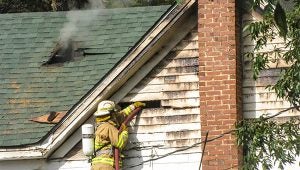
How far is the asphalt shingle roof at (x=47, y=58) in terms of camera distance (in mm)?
10203

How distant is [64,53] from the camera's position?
11.5 metres

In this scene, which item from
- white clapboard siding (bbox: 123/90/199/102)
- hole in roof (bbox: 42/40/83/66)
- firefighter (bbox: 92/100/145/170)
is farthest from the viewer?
hole in roof (bbox: 42/40/83/66)

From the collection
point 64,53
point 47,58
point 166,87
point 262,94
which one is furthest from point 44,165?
point 262,94

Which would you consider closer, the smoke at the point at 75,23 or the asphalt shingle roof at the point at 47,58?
the asphalt shingle roof at the point at 47,58

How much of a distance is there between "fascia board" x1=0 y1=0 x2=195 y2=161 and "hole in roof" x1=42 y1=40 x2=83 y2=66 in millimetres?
1736

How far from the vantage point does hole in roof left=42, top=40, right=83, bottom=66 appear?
37.1 ft

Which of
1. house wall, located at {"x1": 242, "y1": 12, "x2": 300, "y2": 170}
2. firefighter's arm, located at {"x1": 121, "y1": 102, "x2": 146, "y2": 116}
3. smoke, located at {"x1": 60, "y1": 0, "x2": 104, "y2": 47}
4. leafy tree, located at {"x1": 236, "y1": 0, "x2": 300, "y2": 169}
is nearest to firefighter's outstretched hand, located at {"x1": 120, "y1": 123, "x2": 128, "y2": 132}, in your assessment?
firefighter's arm, located at {"x1": 121, "y1": 102, "x2": 146, "y2": 116}

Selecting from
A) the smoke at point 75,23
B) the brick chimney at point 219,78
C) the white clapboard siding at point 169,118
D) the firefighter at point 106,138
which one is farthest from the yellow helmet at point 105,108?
the smoke at point 75,23

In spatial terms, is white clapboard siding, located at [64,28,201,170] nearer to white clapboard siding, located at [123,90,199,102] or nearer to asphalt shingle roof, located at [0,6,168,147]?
white clapboard siding, located at [123,90,199,102]

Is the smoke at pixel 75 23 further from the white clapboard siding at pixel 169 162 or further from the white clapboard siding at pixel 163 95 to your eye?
the white clapboard siding at pixel 169 162

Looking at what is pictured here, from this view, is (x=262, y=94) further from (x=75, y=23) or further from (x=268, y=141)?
(x=75, y=23)

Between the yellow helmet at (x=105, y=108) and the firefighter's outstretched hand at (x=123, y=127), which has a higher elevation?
the yellow helmet at (x=105, y=108)

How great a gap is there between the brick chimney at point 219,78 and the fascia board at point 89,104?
18.3 inches

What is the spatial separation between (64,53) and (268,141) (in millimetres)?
5619
